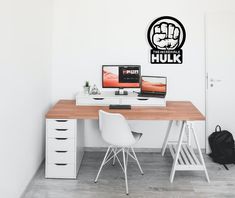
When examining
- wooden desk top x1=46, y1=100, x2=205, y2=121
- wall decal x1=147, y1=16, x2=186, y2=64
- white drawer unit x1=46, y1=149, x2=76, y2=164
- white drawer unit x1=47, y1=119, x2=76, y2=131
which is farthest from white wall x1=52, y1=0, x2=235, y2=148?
white drawer unit x1=46, y1=149, x2=76, y2=164

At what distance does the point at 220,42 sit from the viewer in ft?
13.2

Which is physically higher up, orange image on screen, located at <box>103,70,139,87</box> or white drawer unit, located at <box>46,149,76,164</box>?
orange image on screen, located at <box>103,70,139,87</box>

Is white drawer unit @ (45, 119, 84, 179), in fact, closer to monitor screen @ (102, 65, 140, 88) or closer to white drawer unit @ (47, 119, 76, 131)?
white drawer unit @ (47, 119, 76, 131)

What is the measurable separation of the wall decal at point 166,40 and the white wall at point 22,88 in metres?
1.36

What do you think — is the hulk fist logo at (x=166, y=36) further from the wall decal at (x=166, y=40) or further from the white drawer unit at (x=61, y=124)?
the white drawer unit at (x=61, y=124)

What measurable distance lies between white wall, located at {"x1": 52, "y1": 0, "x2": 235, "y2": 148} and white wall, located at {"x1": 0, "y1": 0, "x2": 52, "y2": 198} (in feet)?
1.00

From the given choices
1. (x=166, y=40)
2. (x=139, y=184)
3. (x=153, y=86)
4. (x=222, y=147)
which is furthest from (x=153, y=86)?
(x=139, y=184)

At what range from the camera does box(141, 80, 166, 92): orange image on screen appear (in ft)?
12.6

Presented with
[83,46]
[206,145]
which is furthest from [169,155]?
[83,46]

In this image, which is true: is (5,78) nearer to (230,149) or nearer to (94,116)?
(94,116)

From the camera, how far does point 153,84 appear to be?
3.88m

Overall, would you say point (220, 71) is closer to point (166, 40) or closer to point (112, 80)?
point (166, 40)

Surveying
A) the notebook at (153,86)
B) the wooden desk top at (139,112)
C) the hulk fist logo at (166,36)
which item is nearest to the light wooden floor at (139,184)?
the wooden desk top at (139,112)

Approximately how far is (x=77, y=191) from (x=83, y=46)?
6.31 feet
